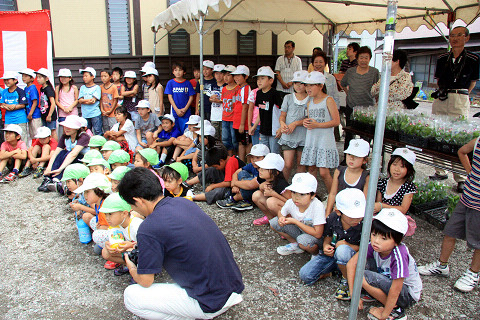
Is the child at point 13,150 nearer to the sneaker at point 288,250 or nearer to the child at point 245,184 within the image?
the child at point 245,184

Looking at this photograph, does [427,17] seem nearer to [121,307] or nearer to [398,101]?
[398,101]

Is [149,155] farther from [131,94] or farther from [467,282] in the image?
[467,282]

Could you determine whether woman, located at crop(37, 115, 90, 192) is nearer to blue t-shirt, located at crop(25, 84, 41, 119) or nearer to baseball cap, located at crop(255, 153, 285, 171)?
blue t-shirt, located at crop(25, 84, 41, 119)

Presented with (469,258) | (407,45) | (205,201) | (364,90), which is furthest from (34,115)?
(407,45)

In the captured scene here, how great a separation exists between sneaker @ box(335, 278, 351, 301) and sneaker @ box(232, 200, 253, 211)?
6.35 feet

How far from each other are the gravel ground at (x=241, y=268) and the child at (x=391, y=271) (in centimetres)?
18

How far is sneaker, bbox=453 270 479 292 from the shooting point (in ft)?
10.0

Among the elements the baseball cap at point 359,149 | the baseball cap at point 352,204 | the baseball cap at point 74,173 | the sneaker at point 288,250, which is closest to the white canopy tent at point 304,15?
the baseball cap at point 74,173

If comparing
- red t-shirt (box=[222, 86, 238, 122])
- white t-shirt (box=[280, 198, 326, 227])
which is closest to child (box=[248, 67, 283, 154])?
red t-shirt (box=[222, 86, 238, 122])

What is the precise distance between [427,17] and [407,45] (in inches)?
522

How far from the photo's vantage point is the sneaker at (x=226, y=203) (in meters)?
4.91

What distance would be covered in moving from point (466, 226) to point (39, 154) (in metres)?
6.64

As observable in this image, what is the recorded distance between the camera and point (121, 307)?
3035 mm

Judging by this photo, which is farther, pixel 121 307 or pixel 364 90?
pixel 364 90
